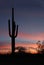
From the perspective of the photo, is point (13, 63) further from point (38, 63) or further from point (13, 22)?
point (13, 22)

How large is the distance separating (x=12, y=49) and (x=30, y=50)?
8.21 ft

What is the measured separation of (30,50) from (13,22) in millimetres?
4194

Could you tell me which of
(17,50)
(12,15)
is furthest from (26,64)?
(12,15)

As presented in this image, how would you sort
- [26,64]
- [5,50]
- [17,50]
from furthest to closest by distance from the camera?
[17,50]
[5,50]
[26,64]

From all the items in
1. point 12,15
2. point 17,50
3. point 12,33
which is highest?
point 12,15

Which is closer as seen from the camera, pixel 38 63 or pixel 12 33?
pixel 38 63

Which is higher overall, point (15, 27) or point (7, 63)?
point (15, 27)

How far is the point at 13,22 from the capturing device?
29.4 m

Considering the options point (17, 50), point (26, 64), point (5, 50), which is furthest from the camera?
point (17, 50)

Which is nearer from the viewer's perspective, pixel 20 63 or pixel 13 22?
pixel 20 63

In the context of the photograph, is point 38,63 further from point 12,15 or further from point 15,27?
point 12,15

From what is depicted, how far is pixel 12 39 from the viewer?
29281 millimetres

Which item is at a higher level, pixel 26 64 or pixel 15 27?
pixel 15 27

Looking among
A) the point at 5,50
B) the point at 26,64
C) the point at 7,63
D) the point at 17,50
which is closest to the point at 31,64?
the point at 26,64
